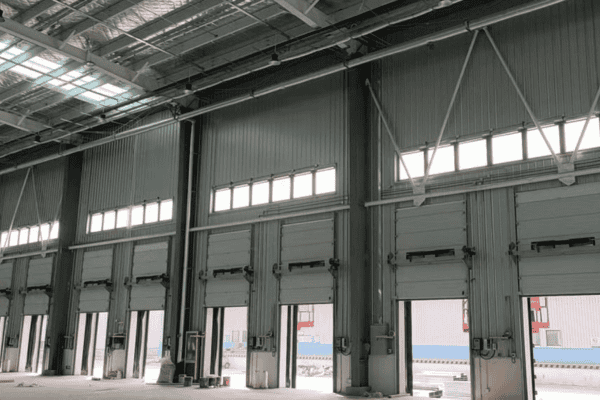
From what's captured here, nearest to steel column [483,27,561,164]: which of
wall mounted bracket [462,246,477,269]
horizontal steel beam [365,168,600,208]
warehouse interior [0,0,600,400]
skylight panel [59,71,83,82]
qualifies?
warehouse interior [0,0,600,400]

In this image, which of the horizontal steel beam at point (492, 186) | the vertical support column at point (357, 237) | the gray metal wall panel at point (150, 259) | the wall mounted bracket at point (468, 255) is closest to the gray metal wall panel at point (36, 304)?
the gray metal wall panel at point (150, 259)

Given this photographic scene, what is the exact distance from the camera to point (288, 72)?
29172 mm

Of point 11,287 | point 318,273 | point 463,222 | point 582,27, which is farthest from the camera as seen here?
point 11,287

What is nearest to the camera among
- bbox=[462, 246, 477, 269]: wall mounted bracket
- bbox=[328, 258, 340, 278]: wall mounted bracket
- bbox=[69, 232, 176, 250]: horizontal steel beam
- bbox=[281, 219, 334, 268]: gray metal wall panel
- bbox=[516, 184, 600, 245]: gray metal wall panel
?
bbox=[516, 184, 600, 245]: gray metal wall panel

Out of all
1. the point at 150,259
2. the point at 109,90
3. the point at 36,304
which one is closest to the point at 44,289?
the point at 36,304

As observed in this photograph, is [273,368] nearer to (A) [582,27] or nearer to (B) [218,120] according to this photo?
(B) [218,120]

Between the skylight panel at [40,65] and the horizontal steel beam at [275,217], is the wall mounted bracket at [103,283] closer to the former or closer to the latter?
the horizontal steel beam at [275,217]

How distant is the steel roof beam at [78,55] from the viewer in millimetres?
24656

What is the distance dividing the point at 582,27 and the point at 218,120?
18.9 meters

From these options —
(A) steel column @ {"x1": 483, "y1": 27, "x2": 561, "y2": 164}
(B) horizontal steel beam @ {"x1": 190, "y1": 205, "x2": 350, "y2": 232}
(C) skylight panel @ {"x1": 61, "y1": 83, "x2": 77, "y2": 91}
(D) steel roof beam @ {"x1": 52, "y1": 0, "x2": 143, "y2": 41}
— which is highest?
(D) steel roof beam @ {"x1": 52, "y1": 0, "x2": 143, "y2": 41}

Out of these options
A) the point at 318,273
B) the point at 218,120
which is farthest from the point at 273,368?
the point at 218,120

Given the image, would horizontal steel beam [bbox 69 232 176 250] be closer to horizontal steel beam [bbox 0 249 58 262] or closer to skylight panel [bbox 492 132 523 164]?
→ horizontal steel beam [bbox 0 249 58 262]

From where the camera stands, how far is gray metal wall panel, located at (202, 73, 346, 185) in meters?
27.1

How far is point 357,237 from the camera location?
24688 mm
